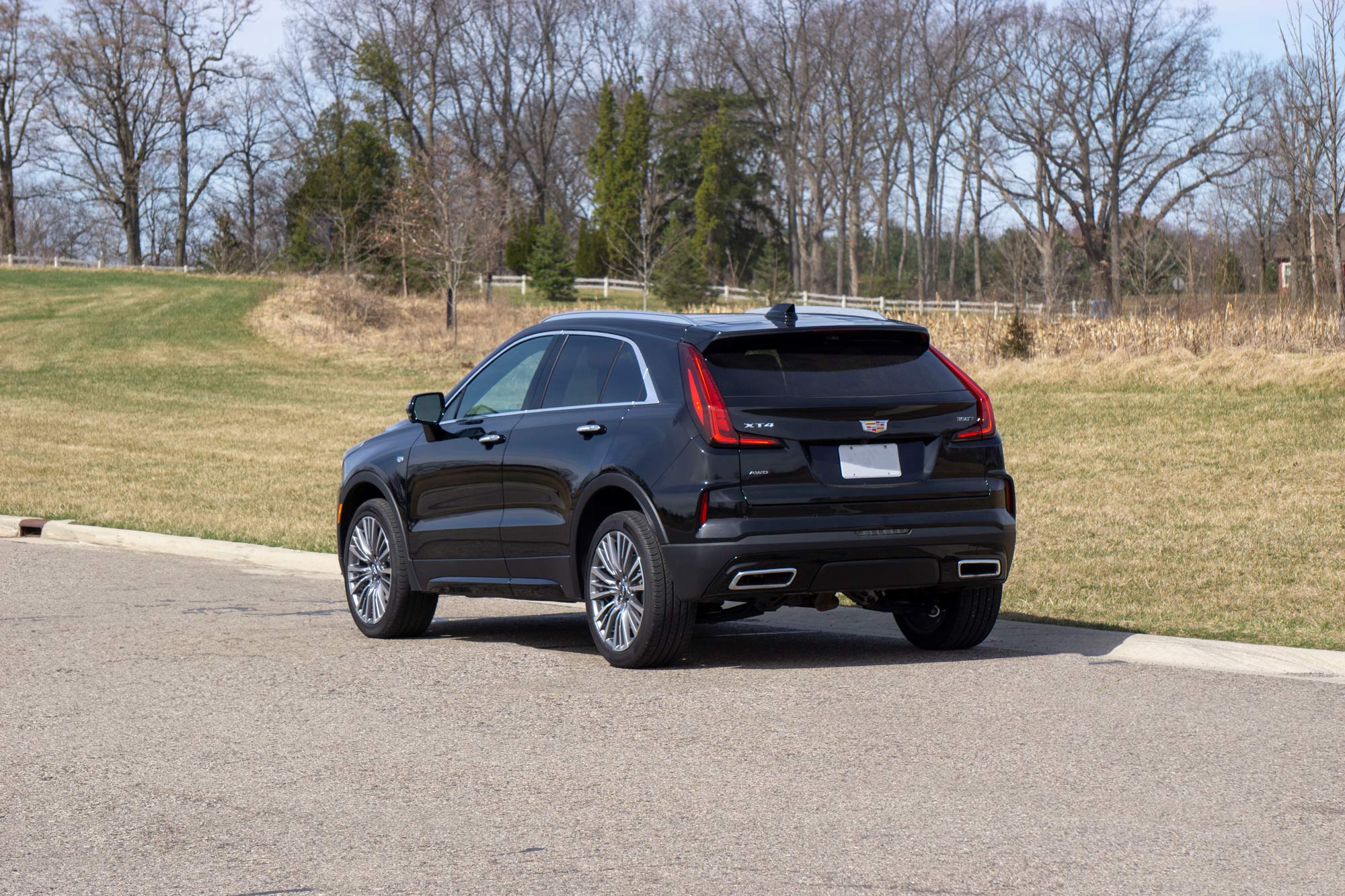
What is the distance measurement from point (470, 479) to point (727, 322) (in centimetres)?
194

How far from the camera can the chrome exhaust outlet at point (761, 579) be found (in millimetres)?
7160

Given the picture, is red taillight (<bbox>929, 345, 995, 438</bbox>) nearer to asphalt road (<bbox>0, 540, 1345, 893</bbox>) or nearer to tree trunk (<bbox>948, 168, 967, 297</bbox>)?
asphalt road (<bbox>0, 540, 1345, 893</bbox>)

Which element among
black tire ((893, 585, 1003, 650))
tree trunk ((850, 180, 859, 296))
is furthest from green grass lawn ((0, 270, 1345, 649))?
tree trunk ((850, 180, 859, 296))

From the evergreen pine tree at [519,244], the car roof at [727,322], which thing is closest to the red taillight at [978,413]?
the car roof at [727,322]

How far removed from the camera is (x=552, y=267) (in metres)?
67.9

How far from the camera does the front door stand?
8.58 m

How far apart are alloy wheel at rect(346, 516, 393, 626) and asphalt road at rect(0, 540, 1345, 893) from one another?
0.62 metres

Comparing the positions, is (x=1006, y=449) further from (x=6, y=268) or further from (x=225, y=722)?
(x=6, y=268)

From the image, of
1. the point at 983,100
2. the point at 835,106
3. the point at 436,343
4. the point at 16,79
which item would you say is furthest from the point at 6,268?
the point at 983,100

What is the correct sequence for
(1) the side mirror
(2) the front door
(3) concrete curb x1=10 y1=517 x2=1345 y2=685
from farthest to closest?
(1) the side mirror → (2) the front door → (3) concrete curb x1=10 y1=517 x2=1345 y2=685

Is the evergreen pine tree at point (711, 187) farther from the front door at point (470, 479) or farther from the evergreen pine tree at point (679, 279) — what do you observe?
the front door at point (470, 479)

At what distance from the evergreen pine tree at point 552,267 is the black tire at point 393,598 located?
58517 mm

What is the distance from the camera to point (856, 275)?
72750 millimetres

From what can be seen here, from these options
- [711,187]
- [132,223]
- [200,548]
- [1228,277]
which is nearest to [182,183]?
[132,223]
